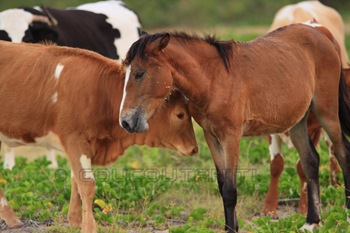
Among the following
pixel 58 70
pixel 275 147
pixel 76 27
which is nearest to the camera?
pixel 58 70

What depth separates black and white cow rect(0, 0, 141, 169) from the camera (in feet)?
31.4

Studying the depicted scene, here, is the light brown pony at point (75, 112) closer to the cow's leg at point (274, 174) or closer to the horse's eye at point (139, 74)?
the horse's eye at point (139, 74)

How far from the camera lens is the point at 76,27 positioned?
10484 mm

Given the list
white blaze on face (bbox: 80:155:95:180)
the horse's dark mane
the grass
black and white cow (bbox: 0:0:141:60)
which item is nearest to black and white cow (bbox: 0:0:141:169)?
black and white cow (bbox: 0:0:141:60)

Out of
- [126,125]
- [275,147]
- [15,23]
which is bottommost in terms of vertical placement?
[275,147]

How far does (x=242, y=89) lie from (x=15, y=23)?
153 inches

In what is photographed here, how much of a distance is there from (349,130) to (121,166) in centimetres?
379

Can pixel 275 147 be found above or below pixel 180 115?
below

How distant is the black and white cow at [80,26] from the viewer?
31.4ft

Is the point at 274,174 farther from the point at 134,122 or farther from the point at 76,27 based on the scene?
the point at 76,27

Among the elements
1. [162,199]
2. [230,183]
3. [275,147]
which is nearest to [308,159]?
[275,147]

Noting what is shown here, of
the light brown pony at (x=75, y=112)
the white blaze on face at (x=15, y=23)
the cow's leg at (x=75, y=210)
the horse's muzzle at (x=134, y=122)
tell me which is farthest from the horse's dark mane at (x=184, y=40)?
the white blaze on face at (x=15, y=23)

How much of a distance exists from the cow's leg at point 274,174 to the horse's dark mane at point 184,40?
70.3 inches

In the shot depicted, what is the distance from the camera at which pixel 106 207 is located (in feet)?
23.5
